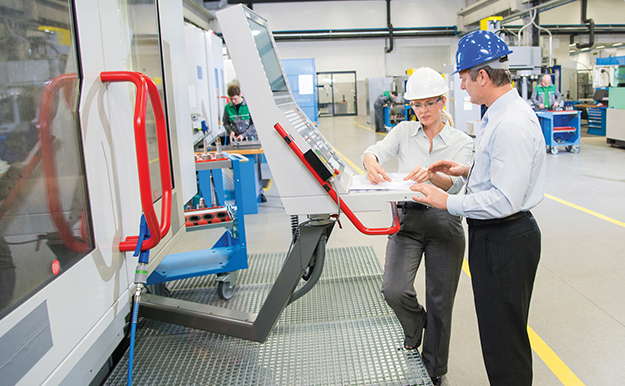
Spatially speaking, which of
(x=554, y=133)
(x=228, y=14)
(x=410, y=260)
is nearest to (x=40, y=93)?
(x=228, y=14)

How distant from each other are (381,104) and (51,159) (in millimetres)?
14025

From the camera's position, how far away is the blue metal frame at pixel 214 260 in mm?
3178

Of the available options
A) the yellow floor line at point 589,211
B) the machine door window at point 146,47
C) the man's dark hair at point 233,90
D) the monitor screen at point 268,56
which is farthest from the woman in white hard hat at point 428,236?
the man's dark hair at point 233,90

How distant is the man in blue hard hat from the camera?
1733 millimetres

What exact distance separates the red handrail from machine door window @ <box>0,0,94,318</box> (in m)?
0.15

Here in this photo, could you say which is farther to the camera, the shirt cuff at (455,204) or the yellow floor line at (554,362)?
the yellow floor line at (554,362)

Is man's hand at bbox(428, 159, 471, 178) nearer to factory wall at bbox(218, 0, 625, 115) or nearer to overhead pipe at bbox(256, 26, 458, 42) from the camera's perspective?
factory wall at bbox(218, 0, 625, 115)

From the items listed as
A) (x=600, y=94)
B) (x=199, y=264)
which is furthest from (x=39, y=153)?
(x=600, y=94)

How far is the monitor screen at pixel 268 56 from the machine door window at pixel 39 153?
84 cm

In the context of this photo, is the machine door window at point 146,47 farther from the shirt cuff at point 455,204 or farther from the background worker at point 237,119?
the background worker at point 237,119

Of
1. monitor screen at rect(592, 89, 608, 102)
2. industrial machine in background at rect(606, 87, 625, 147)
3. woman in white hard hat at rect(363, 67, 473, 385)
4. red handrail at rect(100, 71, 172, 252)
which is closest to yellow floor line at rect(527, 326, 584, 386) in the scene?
woman in white hard hat at rect(363, 67, 473, 385)

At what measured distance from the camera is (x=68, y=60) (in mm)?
1203

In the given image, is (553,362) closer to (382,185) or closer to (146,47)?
(382,185)

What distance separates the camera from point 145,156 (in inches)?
51.3
